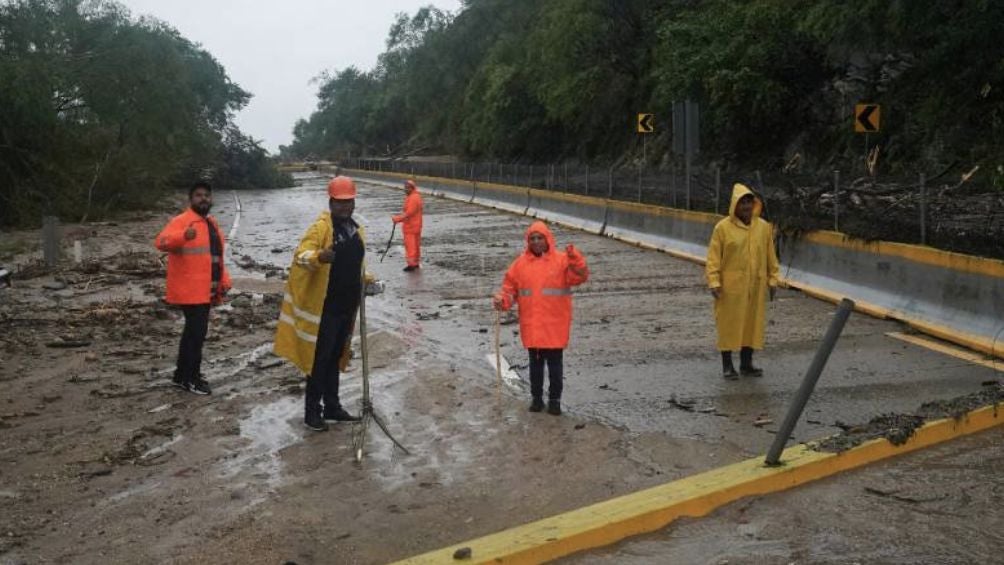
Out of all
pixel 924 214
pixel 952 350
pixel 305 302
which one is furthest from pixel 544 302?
pixel 924 214

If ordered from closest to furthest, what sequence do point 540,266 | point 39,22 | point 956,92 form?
1. point 540,266
2. point 956,92
3. point 39,22

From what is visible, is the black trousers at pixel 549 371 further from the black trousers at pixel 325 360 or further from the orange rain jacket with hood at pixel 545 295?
the black trousers at pixel 325 360

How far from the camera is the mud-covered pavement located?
5.33 m

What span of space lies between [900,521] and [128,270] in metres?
13.7

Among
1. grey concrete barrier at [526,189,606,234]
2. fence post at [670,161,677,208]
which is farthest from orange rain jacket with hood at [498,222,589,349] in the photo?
grey concrete barrier at [526,189,606,234]

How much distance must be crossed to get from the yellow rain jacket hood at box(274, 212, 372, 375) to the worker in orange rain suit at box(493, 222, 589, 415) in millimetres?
1135

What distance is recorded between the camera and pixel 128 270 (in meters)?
16.1

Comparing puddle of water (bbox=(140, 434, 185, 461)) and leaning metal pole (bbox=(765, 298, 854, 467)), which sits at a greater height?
leaning metal pole (bbox=(765, 298, 854, 467))

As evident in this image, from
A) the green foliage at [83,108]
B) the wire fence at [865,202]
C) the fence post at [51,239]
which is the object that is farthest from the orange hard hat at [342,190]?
the green foliage at [83,108]

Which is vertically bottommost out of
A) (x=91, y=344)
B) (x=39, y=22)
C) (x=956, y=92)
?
(x=91, y=344)

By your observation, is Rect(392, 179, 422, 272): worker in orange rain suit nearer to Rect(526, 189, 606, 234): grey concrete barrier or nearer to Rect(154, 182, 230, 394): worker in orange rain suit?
Rect(526, 189, 606, 234): grey concrete barrier

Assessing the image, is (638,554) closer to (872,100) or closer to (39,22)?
(872,100)

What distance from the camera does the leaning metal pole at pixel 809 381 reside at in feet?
16.7

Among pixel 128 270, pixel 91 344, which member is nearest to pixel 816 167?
pixel 128 270
